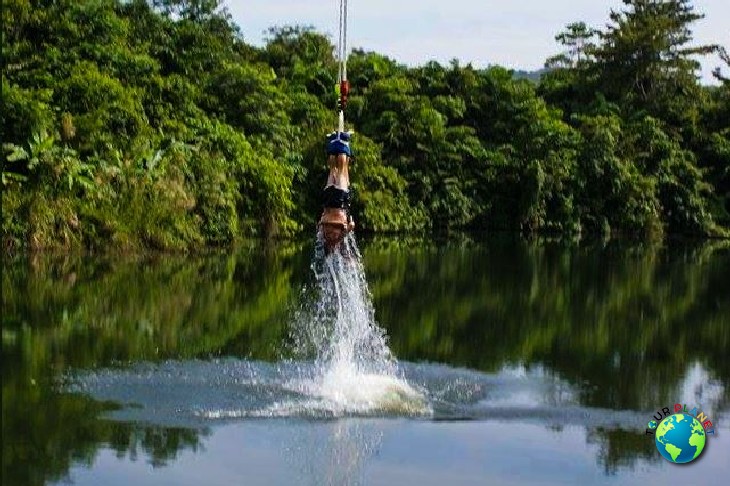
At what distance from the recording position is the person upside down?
1077 centimetres

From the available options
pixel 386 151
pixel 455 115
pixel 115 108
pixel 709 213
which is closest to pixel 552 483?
pixel 115 108

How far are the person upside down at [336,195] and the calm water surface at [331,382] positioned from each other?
1.52 meters

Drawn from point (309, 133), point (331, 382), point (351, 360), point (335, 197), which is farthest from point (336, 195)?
point (309, 133)

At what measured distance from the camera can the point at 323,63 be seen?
152ft

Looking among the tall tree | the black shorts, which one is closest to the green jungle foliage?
the tall tree

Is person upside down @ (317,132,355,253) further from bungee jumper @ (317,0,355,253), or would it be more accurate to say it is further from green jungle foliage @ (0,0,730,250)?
green jungle foliage @ (0,0,730,250)

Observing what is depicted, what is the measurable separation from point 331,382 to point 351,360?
0.91m

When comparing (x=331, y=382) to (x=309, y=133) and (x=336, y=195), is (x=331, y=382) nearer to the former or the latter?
(x=336, y=195)

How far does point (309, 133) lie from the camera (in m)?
39.2

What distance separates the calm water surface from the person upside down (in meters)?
1.52

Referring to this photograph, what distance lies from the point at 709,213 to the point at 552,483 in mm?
40318

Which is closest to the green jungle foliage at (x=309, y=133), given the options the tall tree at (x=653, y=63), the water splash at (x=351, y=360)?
the tall tree at (x=653, y=63)

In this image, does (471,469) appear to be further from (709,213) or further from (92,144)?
(709,213)

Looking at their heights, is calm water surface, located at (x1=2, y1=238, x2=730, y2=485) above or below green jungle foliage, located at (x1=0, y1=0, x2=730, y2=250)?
below
